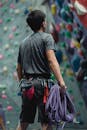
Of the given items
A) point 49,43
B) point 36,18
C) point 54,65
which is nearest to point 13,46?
point 36,18

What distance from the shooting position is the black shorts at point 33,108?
5.31 metres

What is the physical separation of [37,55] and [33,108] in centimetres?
58

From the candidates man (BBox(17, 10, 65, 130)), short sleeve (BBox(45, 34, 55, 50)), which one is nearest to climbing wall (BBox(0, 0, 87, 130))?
man (BBox(17, 10, 65, 130))

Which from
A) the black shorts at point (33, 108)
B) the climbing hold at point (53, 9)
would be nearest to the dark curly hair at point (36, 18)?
the black shorts at point (33, 108)

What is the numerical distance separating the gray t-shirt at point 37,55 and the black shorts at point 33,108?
0.22 meters

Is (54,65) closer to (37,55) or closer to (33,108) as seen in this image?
(37,55)

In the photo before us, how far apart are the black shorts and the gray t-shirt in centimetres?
22

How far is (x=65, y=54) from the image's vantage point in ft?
26.9

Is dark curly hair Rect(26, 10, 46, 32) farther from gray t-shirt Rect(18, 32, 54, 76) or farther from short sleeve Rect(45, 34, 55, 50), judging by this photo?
short sleeve Rect(45, 34, 55, 50)

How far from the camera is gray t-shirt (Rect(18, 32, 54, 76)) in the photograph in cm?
536

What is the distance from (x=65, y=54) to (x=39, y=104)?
2949 mm

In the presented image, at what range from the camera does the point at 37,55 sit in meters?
5.39

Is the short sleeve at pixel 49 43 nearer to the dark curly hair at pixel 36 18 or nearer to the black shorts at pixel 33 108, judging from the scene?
the dark curly hair at pixel 36 18

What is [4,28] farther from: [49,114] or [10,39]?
[49,114]
